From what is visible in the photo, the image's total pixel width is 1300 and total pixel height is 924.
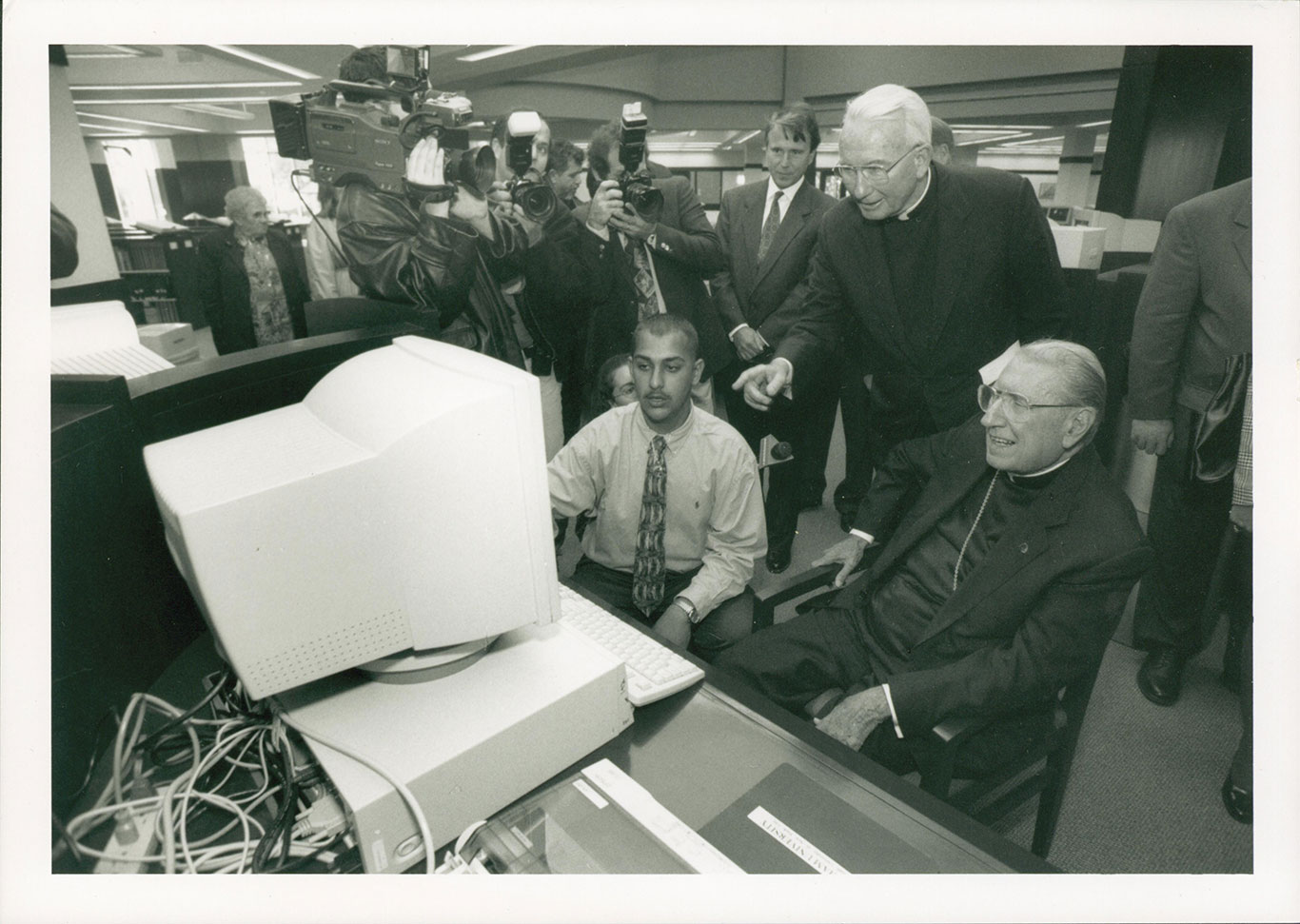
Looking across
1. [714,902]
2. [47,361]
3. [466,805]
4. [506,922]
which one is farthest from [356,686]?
[47,361]

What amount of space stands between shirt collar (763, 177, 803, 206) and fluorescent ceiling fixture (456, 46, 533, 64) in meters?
0.81

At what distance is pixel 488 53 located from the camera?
124cm

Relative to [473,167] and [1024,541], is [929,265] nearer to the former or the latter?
[1024,541]

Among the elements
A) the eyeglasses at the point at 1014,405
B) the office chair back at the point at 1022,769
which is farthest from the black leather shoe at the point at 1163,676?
the eyeglasses at the point at 1014,405

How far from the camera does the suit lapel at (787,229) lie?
5.86ft

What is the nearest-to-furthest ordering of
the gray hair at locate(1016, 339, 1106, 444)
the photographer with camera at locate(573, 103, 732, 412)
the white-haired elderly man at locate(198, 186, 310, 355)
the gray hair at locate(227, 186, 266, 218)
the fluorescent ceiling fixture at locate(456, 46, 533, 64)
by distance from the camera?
the fluorescent ceiling fixture at locate(456, 46, 533, 64) → the gray hair at locate(1016, 339, 1106, 444) → the photographer with camera at locate(573, 103, 732, 412) → the gray hair at locate(227, 186, 266, 218) → the white-haired elderly man at locate(198, 186, 310, 355)

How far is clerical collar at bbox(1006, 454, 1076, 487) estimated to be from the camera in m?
1.26

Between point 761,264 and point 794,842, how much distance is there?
155 cm

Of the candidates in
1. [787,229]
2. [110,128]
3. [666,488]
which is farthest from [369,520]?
[110,128]

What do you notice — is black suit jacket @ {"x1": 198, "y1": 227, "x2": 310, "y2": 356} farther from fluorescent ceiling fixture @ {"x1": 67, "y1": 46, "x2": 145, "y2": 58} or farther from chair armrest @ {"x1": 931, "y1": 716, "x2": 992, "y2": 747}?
chair armrest @ {"x1": 931, "y1": 716, "x2": 992, "y2": 747}

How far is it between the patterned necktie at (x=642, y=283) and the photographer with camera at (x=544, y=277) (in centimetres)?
15

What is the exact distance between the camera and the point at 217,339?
3.04m

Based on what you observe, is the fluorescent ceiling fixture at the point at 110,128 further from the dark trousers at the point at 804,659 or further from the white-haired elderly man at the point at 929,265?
the dark trousers at the point at 804,659

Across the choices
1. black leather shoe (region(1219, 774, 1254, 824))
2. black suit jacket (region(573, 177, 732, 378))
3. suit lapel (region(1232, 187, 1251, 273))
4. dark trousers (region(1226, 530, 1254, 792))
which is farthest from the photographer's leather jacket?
black leather shoe (region(1219, 774, 1254, 824))
